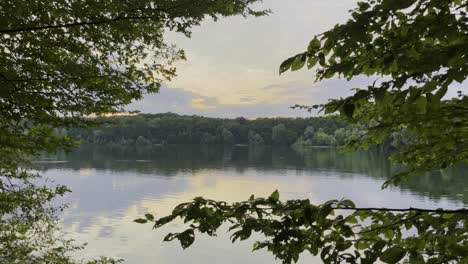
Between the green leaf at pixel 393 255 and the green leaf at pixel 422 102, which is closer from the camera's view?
Answer: the green leaf at pixel 422 102

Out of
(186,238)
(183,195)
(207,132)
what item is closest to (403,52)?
(186,238)

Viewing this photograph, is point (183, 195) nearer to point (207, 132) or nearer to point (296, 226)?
point (296, 226)

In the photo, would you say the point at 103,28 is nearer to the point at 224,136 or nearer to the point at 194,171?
the point at 194,171

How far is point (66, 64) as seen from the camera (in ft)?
20.9

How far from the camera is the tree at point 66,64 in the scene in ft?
18.9

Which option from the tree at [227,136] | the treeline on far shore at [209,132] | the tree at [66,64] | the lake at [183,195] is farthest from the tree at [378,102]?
the tree at [227,136]

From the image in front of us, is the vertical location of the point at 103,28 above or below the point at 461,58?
above

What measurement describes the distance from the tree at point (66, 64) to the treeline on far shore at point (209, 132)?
141 m

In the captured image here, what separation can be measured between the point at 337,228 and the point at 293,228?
37 cm

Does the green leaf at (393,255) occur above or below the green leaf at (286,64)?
below

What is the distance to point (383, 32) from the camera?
2.62 meters

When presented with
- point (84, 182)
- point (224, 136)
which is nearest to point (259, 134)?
point (224, 136)

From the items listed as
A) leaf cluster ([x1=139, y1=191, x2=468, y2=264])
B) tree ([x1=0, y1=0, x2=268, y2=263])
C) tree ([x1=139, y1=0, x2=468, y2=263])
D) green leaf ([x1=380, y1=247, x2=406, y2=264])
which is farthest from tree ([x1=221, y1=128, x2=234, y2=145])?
green leaf ([x1=380, y1=247, x2=406, y2=264])

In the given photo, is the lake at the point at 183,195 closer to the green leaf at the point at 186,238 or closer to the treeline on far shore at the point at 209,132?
the green leaf at the point at 186,238
